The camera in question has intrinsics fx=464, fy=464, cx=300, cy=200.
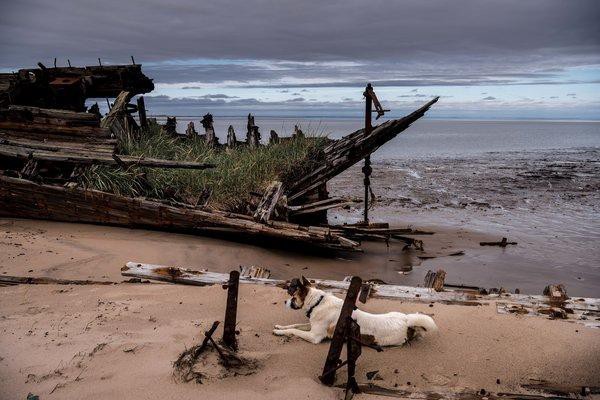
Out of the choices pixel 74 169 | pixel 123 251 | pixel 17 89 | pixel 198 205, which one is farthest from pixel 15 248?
pixel 17 89

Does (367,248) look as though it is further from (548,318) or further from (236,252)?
(548,318)

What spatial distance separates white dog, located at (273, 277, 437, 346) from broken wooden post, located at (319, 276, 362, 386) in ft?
2.23

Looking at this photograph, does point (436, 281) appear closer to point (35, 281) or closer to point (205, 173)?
point (35, 281)

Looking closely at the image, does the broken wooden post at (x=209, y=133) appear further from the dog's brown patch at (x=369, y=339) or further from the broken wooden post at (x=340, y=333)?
the broken wooden post at (x=340, y=333)

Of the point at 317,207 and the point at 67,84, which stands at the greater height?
the point at 67,84

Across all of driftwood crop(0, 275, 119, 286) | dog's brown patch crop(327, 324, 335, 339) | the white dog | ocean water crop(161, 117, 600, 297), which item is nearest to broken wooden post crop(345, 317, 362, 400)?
the white dog

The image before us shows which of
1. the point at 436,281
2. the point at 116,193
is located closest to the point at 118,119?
the point at 116,193

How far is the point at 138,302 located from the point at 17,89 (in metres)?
10.1

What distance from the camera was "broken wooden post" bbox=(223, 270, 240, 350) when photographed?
13.7 feet

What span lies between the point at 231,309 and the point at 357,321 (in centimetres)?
119

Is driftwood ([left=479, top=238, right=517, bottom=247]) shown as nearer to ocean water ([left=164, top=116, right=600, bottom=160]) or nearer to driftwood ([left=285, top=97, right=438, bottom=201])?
driftwood ([left=285, top=97, right=438, bottom=201])

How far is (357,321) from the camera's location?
439 cm

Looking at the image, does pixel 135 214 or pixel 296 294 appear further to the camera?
pixel 135 214

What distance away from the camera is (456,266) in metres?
9.98
